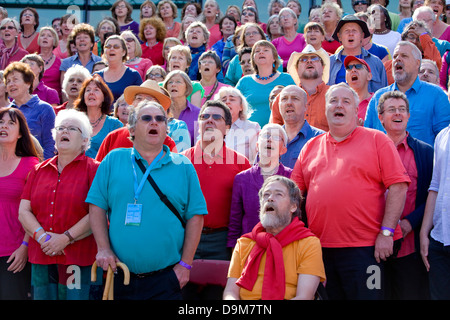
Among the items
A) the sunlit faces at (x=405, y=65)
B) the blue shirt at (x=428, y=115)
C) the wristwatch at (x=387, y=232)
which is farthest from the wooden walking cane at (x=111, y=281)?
the sunlit faces at (x=405, y=65)

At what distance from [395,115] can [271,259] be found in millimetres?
1608

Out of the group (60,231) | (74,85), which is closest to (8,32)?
(74,85)

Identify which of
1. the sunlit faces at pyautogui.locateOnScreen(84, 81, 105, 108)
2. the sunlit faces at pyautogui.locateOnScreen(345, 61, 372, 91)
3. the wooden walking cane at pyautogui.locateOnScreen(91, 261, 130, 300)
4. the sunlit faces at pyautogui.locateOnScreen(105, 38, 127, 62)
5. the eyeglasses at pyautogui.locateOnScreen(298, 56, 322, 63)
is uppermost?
the sunlit faces at pyautogui.locateOnScreen(105, 38, 127, 62)

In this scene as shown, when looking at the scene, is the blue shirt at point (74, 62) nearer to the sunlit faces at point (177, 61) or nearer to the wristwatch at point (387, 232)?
the sunlit faces at point (177, 61)

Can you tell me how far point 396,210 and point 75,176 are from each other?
88.7 inches

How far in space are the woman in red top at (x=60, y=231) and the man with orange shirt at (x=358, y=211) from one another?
160 centimetres

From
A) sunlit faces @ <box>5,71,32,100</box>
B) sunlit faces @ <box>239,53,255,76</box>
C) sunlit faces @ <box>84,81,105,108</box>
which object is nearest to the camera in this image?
sunlit faces @ <box>84,81,105,108</box>

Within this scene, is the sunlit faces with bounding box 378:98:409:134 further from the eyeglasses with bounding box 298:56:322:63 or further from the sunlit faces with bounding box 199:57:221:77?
the sunlit faces with bounding box 199:57:221:77

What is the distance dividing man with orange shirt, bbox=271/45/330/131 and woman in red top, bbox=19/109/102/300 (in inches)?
94.3

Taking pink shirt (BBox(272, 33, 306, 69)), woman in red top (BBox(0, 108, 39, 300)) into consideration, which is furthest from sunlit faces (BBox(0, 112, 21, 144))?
pink shirt (BBox(272, 33, 306, 69))

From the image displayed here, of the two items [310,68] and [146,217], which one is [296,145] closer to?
[310,68]

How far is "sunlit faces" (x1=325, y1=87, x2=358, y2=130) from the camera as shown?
14.3 feet

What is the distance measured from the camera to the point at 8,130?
4.73 metres
